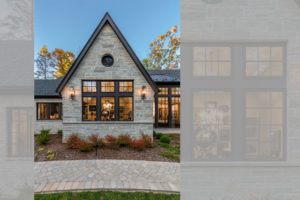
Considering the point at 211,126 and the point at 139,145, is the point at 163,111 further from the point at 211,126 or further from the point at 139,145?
the point at 211,126

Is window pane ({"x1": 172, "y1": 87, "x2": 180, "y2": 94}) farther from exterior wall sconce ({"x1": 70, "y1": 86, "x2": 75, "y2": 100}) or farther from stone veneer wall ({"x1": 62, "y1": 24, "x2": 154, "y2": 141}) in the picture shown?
exterior wall sconce ({"x1": 70, "y1": 86, "x2": 75, "y2": 100})

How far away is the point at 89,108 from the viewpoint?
7.62m

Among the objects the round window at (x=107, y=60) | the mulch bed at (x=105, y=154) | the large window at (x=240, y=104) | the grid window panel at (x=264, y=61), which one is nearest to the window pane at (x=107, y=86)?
the round window at (x=107, y=60)

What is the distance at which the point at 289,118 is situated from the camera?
7.60ft

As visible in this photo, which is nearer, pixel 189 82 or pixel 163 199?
pixel 189 82

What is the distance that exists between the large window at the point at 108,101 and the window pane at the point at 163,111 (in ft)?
13.7

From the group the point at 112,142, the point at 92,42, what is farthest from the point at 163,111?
the point at 92,42

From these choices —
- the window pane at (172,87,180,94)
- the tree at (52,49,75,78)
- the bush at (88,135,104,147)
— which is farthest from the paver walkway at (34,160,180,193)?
the tree at (52,49,75,78)

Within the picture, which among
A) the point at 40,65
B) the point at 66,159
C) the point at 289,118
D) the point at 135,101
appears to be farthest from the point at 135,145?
the point at 40,65

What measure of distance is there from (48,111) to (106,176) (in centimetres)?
916

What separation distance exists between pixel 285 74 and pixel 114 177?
4876 mm

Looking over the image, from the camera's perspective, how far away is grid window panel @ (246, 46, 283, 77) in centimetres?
233

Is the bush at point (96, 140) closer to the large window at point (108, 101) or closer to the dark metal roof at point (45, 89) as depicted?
the large window at point (108, 101)

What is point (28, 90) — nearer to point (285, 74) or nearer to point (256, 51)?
point (256, 51)
